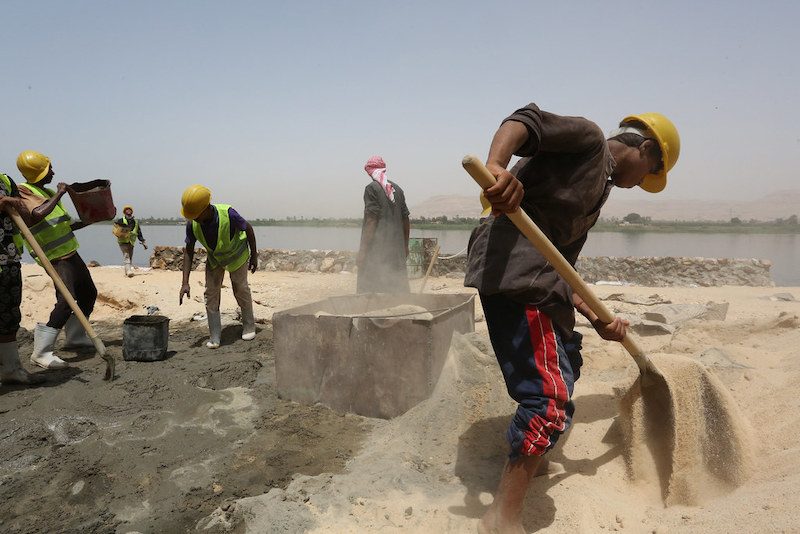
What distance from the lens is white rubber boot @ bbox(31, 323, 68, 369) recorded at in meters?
4.54

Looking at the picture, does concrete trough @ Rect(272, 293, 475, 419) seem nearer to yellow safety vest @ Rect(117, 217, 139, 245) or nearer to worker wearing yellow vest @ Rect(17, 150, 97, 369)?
worker wearing yellow vest @ Rect(17, 150, 97, 369)

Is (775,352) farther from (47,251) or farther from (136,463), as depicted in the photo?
(47,251)

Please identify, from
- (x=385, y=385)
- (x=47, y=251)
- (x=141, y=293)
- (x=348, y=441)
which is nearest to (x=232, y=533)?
(x=348, y=441)

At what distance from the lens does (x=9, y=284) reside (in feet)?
12.4

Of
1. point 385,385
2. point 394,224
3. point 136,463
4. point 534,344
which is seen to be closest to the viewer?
point 534,344

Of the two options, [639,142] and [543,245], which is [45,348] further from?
[639,142]

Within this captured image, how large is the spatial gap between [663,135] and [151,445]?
3190 millimetres

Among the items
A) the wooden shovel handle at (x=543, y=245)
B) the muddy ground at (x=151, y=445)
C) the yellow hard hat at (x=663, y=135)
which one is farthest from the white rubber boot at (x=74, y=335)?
the yellow hard hat at (x=663, y=135)

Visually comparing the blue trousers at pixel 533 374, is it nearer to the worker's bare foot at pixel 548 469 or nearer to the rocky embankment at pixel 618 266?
the worker's bare foot at pixel 548 469

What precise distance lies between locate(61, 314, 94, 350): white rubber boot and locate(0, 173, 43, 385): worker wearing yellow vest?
4.04ft

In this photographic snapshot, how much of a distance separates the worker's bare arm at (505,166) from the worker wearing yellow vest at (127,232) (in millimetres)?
10549

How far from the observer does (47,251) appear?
449 cm

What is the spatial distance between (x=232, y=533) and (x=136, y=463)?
1.02 meters

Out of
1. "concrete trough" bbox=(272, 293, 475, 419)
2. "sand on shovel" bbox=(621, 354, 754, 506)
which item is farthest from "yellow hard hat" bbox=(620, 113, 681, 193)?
"concrete trough" bbox=(272, 293, 475, 419)
